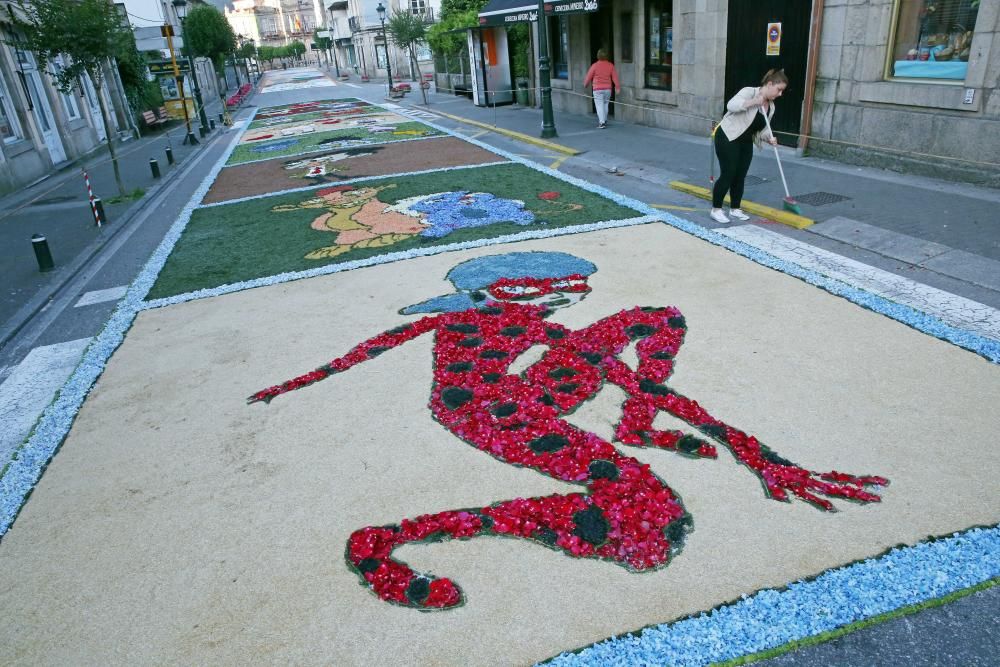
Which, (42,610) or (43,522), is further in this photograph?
(43,522)

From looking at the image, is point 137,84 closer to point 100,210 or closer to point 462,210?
point 100,210

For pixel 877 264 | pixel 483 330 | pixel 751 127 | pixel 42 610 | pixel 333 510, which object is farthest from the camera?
pixel 751 127

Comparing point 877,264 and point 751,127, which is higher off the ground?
point 751,127

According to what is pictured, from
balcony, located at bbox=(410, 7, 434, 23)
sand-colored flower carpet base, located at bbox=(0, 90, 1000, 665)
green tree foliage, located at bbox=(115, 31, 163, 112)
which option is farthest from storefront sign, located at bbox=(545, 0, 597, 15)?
balcony, located at bbox=(410, 7, 434, 23)

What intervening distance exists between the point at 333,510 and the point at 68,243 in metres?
8.80

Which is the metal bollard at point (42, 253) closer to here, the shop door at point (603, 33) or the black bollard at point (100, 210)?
the black bollard at point (100, 210)

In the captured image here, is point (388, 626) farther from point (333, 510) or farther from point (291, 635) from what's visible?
point (333, 510)

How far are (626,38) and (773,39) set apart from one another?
585 cm

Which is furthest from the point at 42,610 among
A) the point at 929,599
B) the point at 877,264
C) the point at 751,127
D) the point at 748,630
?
the point at 751,127

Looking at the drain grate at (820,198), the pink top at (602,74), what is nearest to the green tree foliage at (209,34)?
the pink top at (602,74)

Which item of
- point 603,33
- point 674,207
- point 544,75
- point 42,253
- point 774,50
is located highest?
point 603,33

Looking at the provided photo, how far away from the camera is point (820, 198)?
870 centimetres

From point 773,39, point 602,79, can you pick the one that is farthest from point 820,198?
point 602,79

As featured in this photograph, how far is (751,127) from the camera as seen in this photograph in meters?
7.68
